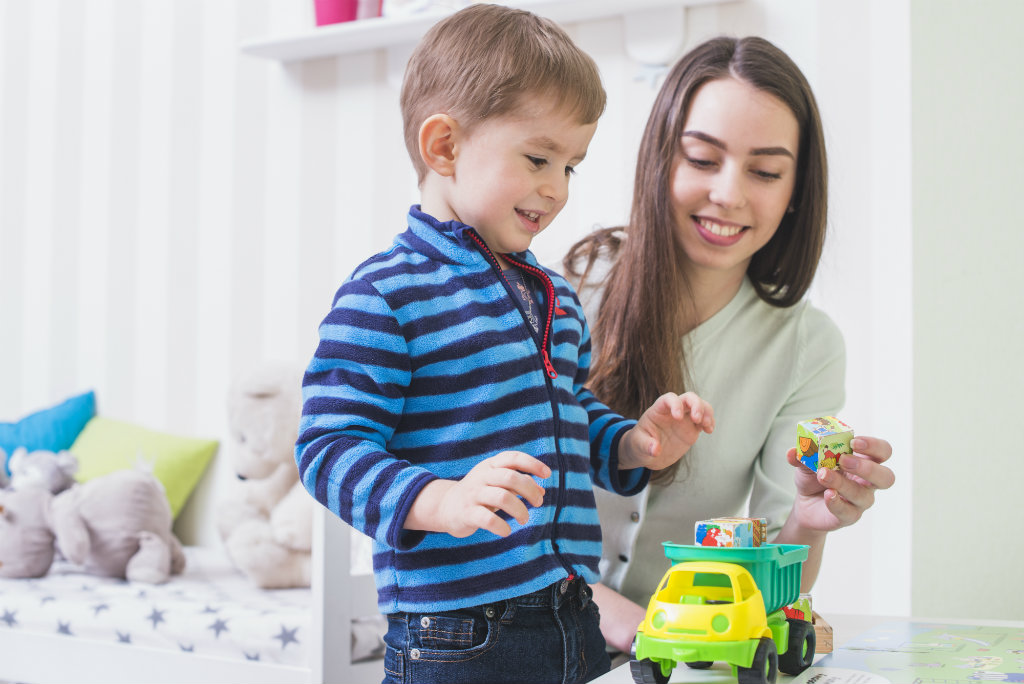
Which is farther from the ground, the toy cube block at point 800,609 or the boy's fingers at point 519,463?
the boy's fingers at point 519,463

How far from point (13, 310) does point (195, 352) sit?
697mm

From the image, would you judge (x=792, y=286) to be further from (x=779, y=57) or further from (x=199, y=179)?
(x=199, y=179)

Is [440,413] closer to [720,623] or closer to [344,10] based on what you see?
[720,623]

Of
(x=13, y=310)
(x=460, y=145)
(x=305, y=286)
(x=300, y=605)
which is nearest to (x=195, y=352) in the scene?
(x=305, y=286)

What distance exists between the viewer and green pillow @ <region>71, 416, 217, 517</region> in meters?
2.56

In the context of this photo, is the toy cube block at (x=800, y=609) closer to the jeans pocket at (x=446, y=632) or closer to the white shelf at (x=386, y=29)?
the jeans pocket at (x=446, y=632)

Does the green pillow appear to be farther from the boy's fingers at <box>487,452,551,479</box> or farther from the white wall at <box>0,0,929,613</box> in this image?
the boy's fingers at <box>487,452,551,479</box>

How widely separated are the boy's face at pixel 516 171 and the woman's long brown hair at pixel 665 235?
35 centimetres

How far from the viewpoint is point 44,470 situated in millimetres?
2312

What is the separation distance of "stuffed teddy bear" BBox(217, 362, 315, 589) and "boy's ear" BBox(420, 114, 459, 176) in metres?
1.34

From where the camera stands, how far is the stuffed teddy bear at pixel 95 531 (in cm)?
214

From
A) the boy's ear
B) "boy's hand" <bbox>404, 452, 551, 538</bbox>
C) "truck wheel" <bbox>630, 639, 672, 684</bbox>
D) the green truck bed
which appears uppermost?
the boy's ear

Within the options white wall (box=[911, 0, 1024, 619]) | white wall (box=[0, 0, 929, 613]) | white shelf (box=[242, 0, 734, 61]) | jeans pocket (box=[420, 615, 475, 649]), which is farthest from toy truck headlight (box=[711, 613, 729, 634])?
white shelf (box=[242, 0, 734, 61])

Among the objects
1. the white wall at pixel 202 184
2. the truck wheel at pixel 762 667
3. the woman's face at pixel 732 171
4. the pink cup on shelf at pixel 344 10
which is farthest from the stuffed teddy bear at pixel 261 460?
the truck wheel at pixel 762 667
